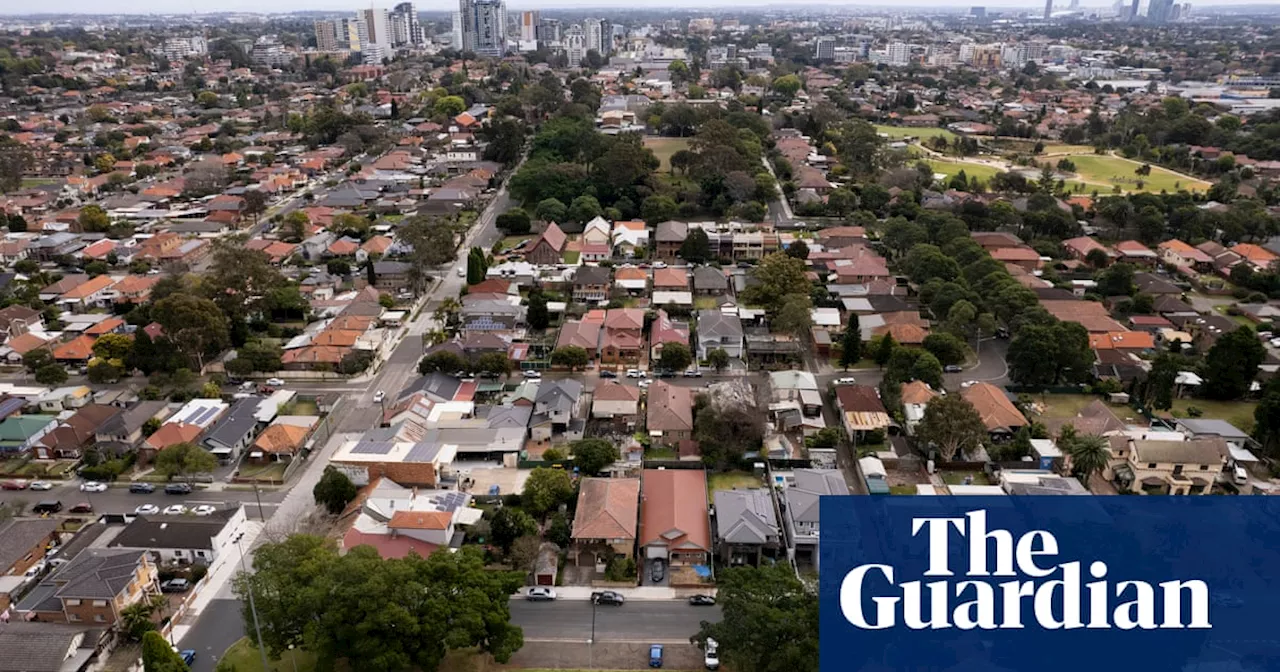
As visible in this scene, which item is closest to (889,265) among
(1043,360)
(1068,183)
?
(1043,360)

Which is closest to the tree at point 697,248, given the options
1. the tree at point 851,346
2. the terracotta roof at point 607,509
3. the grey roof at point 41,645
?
the tree at point 851,346

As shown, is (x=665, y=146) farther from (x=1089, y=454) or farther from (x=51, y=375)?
(x=1089, y=454)

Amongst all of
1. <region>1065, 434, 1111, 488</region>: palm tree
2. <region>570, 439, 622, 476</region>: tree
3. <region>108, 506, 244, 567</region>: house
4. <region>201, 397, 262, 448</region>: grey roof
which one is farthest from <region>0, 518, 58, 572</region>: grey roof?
<region>1065, 434, 1111, 488</region>: palm tree

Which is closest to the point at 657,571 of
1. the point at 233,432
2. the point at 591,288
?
the point at 233,432

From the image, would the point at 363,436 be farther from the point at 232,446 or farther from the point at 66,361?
the point at 66,361

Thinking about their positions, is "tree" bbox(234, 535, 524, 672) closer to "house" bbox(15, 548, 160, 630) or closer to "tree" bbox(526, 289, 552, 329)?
"house" bbox(15, 548, 160, 630)

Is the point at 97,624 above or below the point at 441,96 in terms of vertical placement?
below

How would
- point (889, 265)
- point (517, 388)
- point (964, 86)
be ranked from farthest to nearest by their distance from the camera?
point (964, 86), point (889, 265), point (517, 388)
